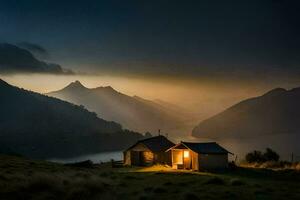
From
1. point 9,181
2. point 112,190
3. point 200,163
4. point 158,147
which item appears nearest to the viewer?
point 9,181

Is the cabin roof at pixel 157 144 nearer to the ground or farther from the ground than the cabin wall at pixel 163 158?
farther from the ground

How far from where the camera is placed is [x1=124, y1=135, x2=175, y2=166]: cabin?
71500mm

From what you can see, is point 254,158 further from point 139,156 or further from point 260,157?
point 139,156

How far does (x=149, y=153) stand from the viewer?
72.6 metres

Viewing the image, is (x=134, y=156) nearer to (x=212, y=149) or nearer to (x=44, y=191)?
(x=212, y=149)

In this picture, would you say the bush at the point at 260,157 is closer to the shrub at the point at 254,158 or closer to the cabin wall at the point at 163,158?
the shrub at the point at 254,158

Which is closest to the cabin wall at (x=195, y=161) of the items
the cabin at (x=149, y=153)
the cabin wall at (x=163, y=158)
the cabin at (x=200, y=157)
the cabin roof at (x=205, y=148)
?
the cabin at (x=200, y=157)

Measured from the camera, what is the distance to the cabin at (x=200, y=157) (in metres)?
59.3

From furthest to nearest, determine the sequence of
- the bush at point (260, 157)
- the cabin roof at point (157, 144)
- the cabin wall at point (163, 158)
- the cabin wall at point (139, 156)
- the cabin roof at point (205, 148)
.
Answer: the cabin roof at point (157, 144), the cabin wall at point (139, 156), the cabin wall at point (163, 158), the bush at point (260, 157), the cabin roof at point (205, 148)

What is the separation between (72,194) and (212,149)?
4265cm

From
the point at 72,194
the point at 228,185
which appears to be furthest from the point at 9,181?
the point at 228,185

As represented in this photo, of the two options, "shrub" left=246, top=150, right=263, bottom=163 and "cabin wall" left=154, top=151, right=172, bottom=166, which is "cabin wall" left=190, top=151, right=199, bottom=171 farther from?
"shrub" left=246, top=150, right=263, bottom=163

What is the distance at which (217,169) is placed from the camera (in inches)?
2347

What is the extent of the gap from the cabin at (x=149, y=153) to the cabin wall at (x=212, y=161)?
12.4 m
